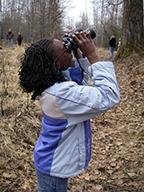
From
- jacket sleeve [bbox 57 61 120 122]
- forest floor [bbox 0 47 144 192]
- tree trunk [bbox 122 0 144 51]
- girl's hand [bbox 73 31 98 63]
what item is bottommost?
forest floor [bbox 0 47 144 192]

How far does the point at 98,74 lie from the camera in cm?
253

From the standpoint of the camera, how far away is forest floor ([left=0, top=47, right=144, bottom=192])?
5023mm

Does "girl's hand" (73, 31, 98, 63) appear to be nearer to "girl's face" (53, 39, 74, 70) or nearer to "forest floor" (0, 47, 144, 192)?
"girl's face" (53, 39, 74, 70)

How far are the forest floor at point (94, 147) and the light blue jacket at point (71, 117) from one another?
2.09 metres

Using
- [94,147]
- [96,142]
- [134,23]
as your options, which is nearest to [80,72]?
[94,147]

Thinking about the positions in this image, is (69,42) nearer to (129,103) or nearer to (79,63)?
(79,63)

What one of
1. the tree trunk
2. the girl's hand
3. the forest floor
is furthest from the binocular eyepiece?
the tree trunk

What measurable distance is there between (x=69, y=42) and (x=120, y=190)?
9.56ft

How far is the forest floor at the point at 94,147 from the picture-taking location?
5.02m

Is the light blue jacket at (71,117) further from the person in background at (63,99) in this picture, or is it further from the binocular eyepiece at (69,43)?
the binocular eyepiece at (69,43)

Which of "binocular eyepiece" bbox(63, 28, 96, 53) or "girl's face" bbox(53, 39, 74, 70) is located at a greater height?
"binocular eyepiece" bbox(63, 28, 96, 53)

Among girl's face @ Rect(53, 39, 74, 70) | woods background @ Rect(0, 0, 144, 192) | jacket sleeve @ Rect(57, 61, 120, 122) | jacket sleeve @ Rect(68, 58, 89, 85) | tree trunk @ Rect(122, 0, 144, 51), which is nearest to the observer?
jacket sleeve @ Rect(57, 61, 120, 122)

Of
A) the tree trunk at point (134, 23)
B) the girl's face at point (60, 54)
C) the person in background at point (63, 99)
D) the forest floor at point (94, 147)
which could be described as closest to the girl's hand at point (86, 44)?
the person in background at point (63, 99)

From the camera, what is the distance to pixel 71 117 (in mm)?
2596
